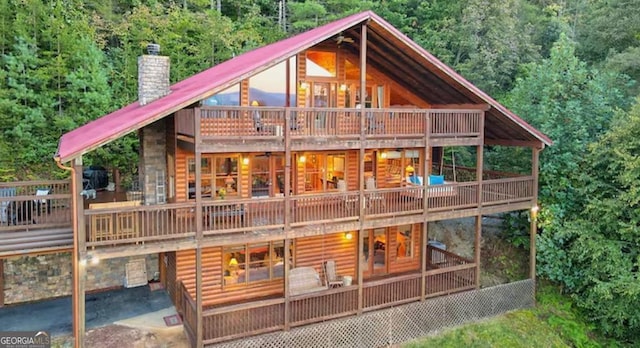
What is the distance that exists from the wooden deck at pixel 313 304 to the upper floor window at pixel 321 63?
281 inches

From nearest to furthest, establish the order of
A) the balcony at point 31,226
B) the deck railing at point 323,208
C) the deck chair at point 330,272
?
the balcony at point 31,226 < the deck railing at point 323,208 < the deck chair at point 330,272

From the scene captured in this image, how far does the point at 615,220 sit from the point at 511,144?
14.0ft

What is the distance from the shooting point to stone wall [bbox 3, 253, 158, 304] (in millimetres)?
14039

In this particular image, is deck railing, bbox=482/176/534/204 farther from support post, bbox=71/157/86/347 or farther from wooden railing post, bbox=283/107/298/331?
support post, bbox=71/157/86/347

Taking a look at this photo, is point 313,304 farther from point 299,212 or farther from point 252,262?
point 299,212

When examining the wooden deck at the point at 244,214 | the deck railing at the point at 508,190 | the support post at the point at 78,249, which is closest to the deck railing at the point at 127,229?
the wooden deck at the point at 244,214

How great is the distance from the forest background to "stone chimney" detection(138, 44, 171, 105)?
7.17 metres

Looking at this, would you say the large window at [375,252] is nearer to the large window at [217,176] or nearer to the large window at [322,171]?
the large window at [322,171]

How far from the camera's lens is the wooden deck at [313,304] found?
1202 cm

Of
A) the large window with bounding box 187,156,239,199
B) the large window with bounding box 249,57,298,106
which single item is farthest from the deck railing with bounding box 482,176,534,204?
the large window with bounding box 187,156,239,199

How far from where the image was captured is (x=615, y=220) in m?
15.4

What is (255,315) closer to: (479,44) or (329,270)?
(329,270)

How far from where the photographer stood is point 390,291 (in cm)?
1452

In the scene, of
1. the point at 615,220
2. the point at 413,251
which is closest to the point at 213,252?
the point at 413,251
